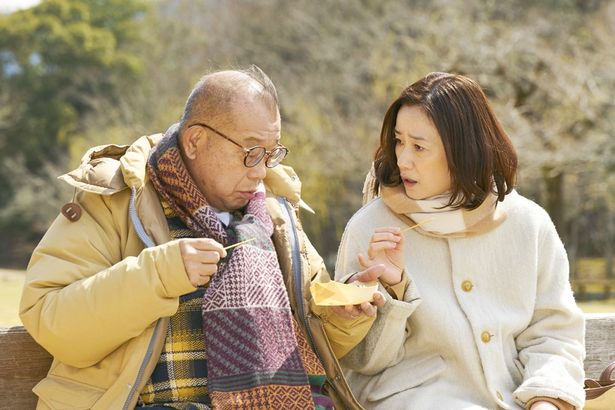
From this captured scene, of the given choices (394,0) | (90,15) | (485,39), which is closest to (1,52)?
(90,15)

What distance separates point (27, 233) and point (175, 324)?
28.3m

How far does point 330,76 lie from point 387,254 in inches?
798

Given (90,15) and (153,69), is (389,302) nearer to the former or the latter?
(153,69)

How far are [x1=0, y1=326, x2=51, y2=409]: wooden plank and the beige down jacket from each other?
0.11m

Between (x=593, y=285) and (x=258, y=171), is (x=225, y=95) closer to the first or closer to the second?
(x=258, y=171)

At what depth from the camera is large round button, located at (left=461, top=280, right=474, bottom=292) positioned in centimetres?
318

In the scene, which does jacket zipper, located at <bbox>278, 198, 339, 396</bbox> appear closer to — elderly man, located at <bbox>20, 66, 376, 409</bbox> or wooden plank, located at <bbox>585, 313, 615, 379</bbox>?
elderly man, located at <bbox>20, 66, 376, 409</bbox>

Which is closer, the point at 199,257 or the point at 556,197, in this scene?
the point at 199,257

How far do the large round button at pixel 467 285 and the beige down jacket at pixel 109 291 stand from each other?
1.70 ft

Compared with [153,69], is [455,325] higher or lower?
higher

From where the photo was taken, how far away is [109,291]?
8.69 ft

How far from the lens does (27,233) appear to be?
29781 mm

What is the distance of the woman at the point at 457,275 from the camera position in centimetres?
307

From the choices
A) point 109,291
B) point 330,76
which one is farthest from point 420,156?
point 330,76
